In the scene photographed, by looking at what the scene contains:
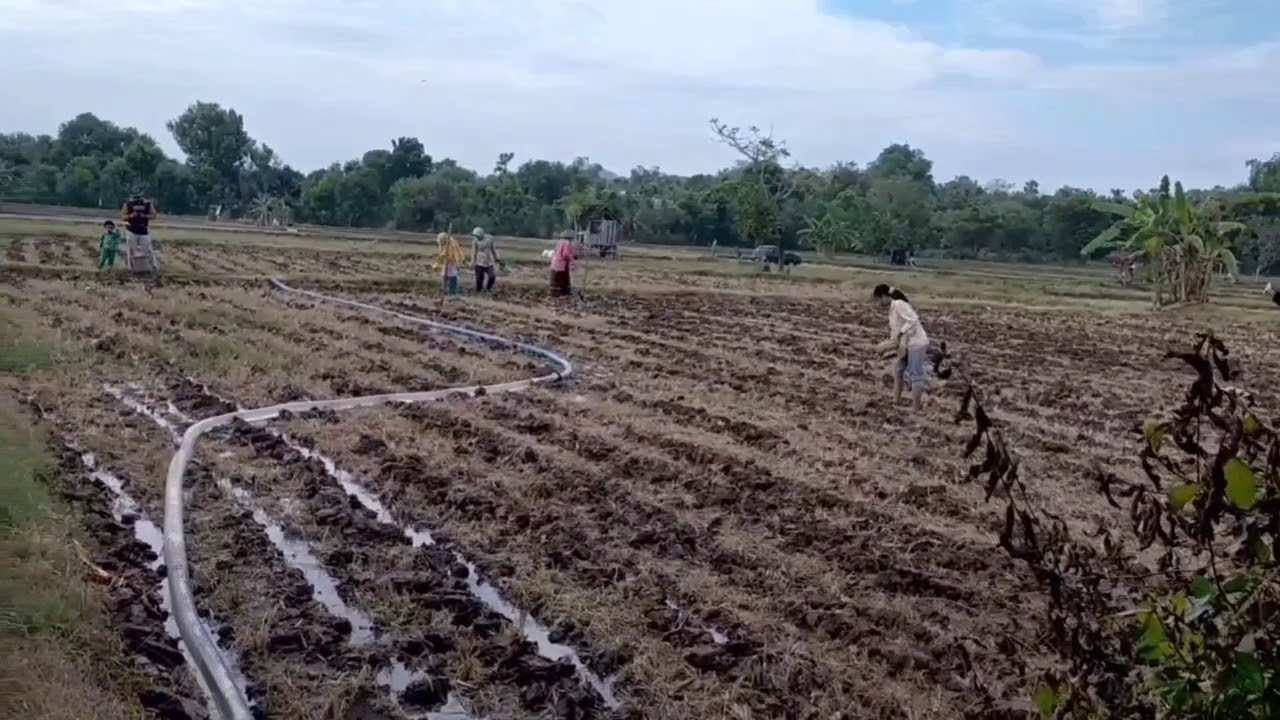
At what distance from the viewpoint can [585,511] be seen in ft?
25.5

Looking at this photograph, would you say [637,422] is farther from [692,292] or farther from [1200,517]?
[692,292]

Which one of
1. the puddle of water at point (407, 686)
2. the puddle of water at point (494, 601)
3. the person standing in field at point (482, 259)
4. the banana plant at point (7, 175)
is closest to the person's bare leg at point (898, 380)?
the puddle of water at point (494, 601)

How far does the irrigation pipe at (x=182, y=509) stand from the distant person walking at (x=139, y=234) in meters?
8.15

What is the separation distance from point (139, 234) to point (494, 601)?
18.5 metres

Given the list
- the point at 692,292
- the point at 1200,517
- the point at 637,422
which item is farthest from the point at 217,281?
the point at 1200,517

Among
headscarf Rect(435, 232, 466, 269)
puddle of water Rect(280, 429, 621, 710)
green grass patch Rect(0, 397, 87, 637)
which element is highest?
headscarf Rect(435, 232, 466, 269)

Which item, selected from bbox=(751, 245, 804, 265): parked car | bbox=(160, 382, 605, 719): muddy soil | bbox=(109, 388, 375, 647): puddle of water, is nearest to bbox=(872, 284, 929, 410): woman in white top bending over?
bbox=(160, 382, 605, 719): muddy soil

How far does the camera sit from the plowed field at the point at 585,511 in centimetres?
524

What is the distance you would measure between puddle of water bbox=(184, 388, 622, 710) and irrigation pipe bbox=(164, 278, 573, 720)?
3.51 ft

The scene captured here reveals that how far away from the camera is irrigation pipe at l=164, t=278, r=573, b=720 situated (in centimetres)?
499

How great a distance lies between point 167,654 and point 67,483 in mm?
2933

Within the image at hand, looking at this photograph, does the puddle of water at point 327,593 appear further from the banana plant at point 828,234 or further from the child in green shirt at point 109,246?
the banana plant at point 828,234

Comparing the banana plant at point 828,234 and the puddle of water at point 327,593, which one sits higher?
the banana plant at point 828,234

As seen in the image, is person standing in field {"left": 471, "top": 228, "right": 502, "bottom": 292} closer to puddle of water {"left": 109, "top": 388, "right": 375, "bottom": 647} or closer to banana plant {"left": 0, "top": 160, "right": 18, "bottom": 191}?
puddle of water {"left": 109, "top": 388, "right": 375, "bottom": 647}
